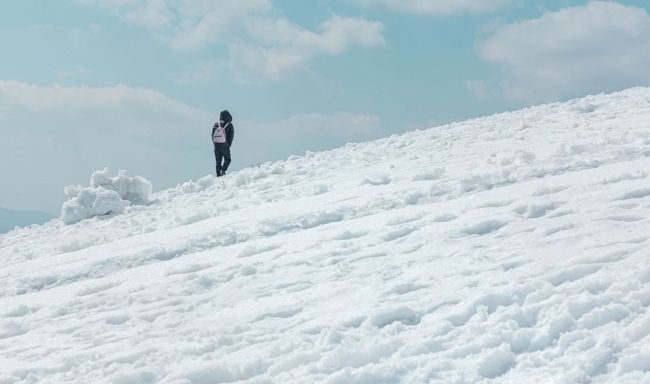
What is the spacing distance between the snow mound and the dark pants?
2.18m

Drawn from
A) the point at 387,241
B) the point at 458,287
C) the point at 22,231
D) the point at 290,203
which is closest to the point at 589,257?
the point at 458,287

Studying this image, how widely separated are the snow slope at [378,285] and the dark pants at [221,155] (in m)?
6.06

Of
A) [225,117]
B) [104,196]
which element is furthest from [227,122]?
[104,196]

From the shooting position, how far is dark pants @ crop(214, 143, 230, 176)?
1870cm

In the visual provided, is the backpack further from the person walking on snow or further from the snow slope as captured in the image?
the snow slope

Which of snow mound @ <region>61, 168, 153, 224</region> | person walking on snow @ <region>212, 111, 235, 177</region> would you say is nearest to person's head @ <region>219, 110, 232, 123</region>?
person walking on snow @ <region>212, 111, 235, 177</region>

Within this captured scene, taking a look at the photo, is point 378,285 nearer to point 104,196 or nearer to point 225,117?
point 104,196

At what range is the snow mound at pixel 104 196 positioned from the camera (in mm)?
16156

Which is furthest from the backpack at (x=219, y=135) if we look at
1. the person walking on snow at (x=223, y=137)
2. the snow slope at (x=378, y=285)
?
the snow slope at (x=378, y=285)

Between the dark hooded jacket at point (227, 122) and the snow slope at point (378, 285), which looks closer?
the snow slope at point (378, 285)

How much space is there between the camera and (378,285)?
22.6 feet

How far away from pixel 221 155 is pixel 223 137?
1.79ft

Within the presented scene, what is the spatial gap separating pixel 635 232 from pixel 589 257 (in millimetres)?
753

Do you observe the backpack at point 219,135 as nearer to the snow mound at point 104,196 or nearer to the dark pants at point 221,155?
the dark pants at point 221,155
